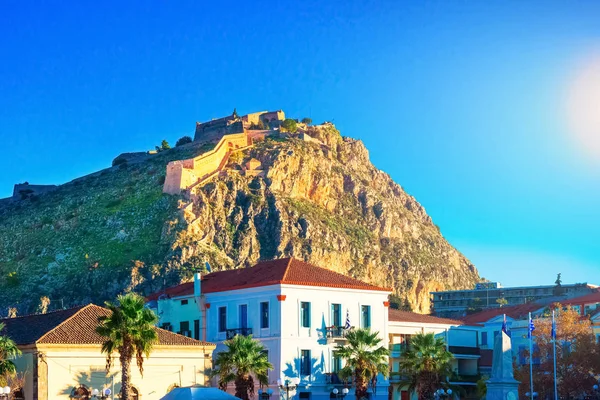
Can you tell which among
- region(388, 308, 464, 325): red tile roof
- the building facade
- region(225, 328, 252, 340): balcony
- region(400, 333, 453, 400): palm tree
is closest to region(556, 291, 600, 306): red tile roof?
region(388, 308, 464, 325): red tile roof

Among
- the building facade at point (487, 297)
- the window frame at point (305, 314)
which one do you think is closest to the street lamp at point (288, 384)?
the window frame at point (305, 314)

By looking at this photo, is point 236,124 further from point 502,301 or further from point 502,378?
point 502,378

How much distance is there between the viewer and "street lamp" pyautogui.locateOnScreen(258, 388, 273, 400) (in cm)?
5838

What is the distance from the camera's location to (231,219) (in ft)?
460

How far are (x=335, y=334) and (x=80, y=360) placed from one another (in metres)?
18.8

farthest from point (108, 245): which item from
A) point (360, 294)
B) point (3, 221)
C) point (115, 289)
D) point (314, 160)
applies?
point (360, 294)

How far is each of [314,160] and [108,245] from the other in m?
45.6

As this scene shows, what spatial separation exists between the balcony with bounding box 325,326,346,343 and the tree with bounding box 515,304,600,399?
15773 mm

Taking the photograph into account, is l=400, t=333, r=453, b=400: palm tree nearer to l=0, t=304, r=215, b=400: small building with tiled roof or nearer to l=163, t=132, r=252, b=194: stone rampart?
l=0, t=304, r=215, b=400: small building with tiled roof

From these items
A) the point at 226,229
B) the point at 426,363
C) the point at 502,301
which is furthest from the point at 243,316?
the point at 226,229

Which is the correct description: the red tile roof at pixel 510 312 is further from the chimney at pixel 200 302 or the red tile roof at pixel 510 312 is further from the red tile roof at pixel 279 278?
the chimney at pixel 200 302

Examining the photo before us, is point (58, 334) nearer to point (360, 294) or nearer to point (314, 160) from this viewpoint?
point (360, 294)

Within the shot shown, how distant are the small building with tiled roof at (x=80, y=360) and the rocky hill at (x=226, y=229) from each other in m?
60.1

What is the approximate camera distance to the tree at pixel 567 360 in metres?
68.9
